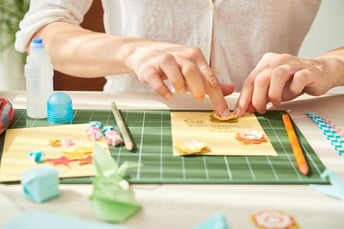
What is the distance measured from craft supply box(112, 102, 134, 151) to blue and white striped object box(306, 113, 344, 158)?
0.36m

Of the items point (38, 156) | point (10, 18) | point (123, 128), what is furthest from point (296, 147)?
point (10, 18)

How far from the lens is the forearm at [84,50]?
3.82ft

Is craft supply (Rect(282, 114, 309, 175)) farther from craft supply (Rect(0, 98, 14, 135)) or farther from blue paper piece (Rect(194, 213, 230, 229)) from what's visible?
craft supply (Rect(0, 98, 14, 135))

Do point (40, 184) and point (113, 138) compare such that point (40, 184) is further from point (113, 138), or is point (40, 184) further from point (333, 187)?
point (333, 187)

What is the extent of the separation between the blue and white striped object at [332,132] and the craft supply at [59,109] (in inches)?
19.6

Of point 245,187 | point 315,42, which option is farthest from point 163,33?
point 315,42

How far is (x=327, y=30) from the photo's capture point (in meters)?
2.46

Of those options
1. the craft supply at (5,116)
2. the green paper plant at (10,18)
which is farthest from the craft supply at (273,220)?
the green paper plant at (10,18)

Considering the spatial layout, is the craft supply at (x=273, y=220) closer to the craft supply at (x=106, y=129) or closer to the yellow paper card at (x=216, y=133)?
the yellow paper card at (x=216, y=133)

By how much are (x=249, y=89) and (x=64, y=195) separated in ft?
1.69

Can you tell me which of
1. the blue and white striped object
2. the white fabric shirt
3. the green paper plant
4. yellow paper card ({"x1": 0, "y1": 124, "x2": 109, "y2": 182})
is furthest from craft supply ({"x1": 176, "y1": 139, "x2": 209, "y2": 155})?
the green paper plant

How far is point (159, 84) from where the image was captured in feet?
3.26

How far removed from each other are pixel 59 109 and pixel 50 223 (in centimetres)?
41

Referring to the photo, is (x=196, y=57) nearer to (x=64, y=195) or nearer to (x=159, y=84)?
(x=159, y=84)
